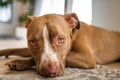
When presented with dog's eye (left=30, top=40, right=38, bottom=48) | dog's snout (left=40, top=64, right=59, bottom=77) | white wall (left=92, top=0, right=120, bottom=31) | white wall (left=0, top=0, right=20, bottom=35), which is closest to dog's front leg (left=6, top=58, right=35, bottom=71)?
dog's eye (left=30, top=40, right=38, bottom=48)

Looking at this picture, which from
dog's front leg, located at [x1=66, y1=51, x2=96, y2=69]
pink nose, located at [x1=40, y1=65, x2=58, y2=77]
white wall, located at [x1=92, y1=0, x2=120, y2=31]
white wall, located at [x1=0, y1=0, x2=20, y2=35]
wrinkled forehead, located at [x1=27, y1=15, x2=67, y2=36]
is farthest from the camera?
white wall, located at [x1=0, y1=0, x2=20, y2=35]

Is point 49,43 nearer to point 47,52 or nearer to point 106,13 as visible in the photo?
point 47,52

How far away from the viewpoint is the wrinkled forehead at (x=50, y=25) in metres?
1.40

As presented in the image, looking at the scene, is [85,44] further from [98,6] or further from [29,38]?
[98,6]

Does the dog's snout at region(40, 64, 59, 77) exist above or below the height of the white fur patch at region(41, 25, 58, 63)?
below

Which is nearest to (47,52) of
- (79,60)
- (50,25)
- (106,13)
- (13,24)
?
(50,25)

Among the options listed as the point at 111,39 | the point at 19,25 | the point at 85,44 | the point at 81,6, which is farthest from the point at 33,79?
the point at 19,25

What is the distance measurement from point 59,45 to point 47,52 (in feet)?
0.42

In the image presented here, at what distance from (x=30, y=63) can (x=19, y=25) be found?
247 inches

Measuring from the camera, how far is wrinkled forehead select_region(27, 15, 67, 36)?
1395 mm

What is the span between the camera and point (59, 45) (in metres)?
1.42

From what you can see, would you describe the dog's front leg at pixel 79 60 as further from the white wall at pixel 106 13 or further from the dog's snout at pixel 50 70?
the white wall at pixel 106 13

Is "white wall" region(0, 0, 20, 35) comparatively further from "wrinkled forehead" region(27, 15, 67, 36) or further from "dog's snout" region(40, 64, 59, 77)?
"dog's snout" region(40, 64, 59, 77)

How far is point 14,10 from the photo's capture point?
25.2 feet
